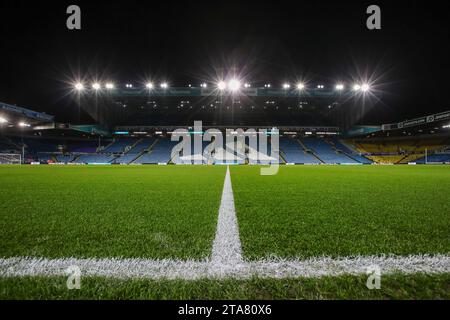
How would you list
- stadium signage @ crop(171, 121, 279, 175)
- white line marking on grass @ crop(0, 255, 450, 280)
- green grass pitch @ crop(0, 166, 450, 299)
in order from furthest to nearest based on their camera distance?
1. stadium signage @ crop(171, 121, 279, 175)
2. white line marking on grass @ crop(0, 255, 450, 280)
3. green grass pitch @ crop(0, 166, 450, 299)

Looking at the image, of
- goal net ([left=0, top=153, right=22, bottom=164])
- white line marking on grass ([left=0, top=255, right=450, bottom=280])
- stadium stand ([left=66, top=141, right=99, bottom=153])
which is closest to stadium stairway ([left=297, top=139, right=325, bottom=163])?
white line marking on grass ([left=0, top=255, right=450, bottom=280])

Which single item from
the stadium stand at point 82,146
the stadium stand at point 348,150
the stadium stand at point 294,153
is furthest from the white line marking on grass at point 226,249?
the stadium stand at point 82,146

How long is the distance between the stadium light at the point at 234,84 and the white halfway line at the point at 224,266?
28.7 metres

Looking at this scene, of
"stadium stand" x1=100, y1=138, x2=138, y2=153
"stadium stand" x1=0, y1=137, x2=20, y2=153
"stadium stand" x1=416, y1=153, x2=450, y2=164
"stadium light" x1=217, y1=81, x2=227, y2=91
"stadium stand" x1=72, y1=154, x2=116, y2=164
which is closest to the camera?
"stadium stand" x1=0, y1=137, x2=20, y2=153

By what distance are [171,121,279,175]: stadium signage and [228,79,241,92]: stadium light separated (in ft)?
23.3

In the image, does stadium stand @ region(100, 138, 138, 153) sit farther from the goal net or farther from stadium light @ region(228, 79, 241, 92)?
stadium light @ region(228, 79, 241, 92)

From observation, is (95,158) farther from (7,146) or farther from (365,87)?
(365,87)

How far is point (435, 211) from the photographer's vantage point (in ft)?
6.90

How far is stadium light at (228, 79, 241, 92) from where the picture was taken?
2782 cm

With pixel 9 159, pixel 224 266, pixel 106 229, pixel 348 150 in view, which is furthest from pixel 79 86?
pixel 348 150

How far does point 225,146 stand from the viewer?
32.6 meters

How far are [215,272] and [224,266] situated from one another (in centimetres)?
6
